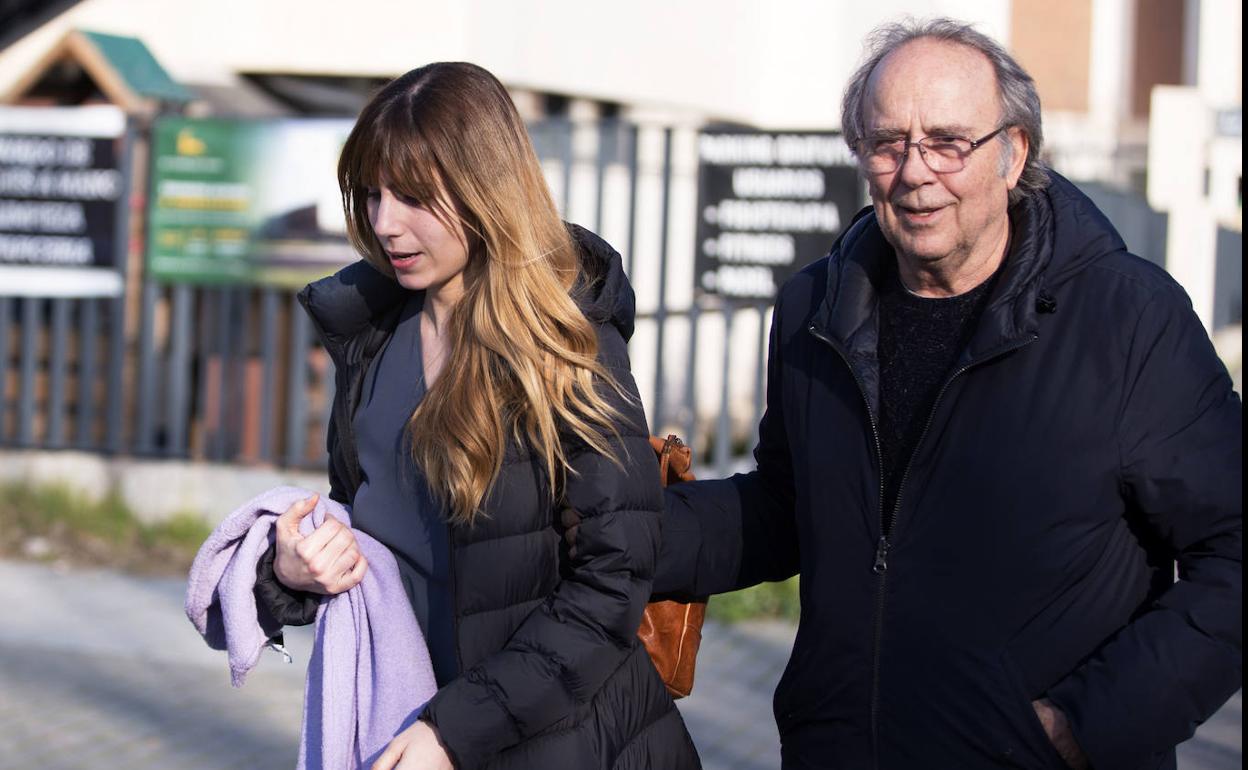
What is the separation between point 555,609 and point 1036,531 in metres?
0.70

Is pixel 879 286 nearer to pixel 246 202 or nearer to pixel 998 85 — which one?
pixel 998 85

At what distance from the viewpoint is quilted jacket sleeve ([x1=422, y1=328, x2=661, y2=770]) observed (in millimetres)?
2391

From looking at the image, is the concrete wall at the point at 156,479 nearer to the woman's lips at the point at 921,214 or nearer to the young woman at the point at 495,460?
the young woman at the point at 495,460

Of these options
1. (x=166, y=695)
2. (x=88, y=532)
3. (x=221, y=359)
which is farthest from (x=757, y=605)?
(x=88, y=532)

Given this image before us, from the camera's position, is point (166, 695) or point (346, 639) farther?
point (166, 695)

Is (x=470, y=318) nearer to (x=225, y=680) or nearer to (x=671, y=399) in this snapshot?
(x=225, y=680)

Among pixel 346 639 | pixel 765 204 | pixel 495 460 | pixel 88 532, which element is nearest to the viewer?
pixel 495 460

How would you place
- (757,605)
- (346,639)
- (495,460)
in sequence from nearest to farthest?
(495,460), (346,639), (757,605)

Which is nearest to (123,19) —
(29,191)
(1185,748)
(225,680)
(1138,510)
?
(29,191)

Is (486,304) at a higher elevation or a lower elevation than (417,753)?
higher

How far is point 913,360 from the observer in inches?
101

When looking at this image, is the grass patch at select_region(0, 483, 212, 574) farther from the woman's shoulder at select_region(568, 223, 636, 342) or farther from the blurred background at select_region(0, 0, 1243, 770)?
the woman's shoulder at select_region(568, 223, 636, 342)

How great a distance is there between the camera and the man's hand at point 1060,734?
2.34m

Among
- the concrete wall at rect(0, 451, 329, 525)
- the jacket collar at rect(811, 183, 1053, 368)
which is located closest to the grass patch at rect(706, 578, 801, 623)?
the concrete wall at rect(0, 451, 329, 525)
